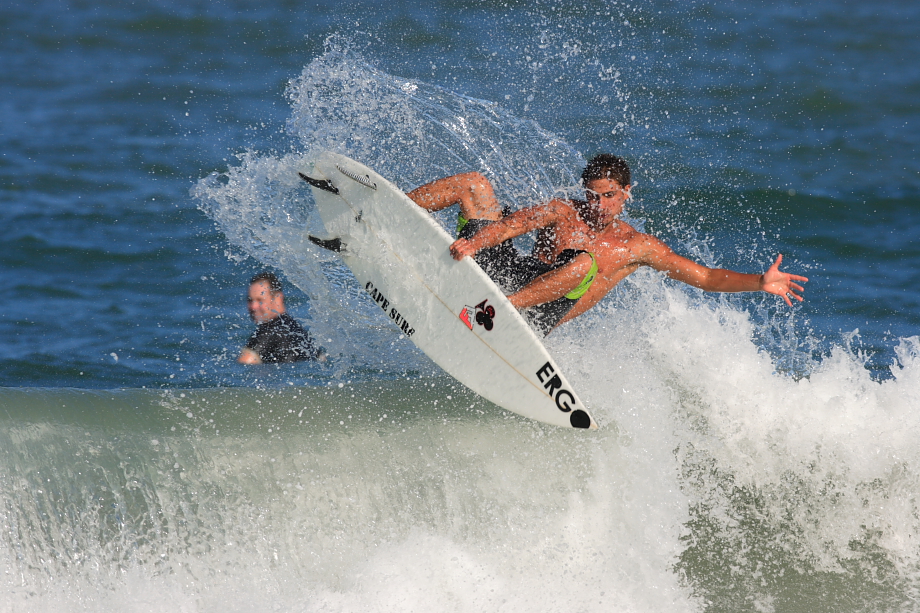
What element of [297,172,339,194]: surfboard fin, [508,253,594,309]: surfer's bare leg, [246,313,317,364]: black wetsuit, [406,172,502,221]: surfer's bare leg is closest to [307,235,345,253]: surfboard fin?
[297,172,339,194]: surfboard fin

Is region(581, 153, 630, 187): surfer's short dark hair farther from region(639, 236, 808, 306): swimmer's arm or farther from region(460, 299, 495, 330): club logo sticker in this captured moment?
region(460, 299, 495, 330): club logo sticker

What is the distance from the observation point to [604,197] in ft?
13.7

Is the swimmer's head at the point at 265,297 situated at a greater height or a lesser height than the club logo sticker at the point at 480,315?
greater

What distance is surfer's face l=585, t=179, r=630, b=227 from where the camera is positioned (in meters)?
4.18

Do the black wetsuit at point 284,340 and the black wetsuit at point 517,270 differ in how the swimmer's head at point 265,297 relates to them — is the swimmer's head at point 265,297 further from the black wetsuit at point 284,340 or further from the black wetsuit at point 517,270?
the black wetsuit at point 517,270

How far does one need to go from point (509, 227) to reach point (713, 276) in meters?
1.09

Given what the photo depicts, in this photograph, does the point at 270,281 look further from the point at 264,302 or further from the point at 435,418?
the point at 435,418

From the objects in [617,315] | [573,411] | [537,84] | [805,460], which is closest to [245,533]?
[573,411]

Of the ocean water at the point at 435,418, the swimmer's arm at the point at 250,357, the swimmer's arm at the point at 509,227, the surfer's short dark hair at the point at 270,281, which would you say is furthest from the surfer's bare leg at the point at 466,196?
the swimmer's arm at the point at 250,357

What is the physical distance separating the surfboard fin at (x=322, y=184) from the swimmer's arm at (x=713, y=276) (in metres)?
1.93

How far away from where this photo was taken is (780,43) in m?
15.5

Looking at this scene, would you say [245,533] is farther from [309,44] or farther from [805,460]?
[309,44]

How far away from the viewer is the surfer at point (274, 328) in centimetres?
557

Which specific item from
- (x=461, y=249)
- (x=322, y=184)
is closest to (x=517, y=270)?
(x=461, y=249)
